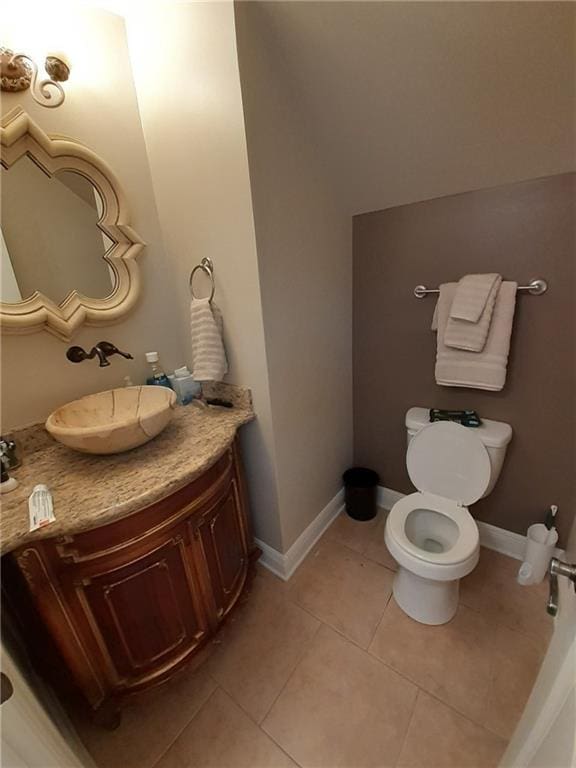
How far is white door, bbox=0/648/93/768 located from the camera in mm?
453

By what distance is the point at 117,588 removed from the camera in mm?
853

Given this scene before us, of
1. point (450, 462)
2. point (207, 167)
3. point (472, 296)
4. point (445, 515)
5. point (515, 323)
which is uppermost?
point (207, 167)

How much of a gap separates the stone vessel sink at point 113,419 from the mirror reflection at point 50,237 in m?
0.39

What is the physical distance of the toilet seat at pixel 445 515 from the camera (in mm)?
1101

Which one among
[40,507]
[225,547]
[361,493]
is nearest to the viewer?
[40,507]

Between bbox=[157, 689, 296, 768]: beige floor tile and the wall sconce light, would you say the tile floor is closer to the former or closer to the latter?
bbox=[157, 689, 296, 768]: beige floor tile

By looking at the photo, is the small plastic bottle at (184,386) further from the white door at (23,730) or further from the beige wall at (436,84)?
the beige wall at (436,84)

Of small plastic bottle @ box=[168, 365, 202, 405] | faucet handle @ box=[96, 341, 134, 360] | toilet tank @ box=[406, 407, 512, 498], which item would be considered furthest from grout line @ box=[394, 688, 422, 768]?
faucet handle @ box=[96, 341, 134, 360]

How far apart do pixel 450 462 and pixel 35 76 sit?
2.04 metres

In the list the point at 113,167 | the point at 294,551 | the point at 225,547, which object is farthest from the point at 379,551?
the point at 113,167

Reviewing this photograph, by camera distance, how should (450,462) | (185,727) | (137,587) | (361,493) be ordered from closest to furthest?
(137,587) → (185,727) → (450,462) → (361,493)

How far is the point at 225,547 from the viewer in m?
1.14

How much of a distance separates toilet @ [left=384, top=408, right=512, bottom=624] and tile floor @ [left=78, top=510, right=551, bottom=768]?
132 millimetres

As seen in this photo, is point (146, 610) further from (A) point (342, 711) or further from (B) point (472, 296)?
(B) point (472, 296)
